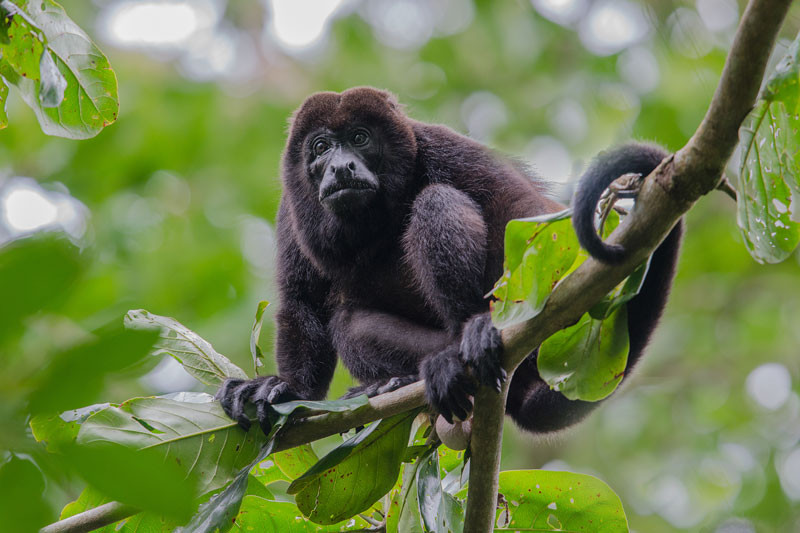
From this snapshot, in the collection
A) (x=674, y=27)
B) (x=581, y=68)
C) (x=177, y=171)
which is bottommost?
(x=177, y=171)

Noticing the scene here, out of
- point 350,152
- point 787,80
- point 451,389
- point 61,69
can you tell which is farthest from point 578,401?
point 61,69

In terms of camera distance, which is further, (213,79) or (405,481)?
(213,79)

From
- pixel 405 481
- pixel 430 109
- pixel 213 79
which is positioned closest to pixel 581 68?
pixel 430 109

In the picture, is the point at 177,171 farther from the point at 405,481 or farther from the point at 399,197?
the point at 405,481

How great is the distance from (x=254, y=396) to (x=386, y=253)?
3.39 ft

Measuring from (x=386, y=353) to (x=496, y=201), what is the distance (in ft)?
2.42

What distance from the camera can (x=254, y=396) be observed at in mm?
2541

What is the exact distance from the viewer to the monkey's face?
3260 mm

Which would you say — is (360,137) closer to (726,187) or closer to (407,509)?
(407,509)

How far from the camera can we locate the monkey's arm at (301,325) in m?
3.32

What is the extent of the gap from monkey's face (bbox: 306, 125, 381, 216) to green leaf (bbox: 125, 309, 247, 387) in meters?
0.90

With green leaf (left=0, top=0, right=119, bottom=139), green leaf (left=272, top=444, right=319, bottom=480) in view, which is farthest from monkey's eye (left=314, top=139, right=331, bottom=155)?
green leaf (left=0, top=0, right=119, bottom=139)

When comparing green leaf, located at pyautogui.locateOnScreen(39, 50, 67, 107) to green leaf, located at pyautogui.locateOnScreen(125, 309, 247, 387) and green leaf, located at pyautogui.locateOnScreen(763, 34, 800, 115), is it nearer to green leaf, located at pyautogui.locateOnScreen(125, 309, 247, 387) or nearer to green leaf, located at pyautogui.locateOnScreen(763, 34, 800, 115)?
green leaf, located at pyautogui.locateOnScreen(125, 309, 247, 387)

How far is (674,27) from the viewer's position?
2.90 meters
